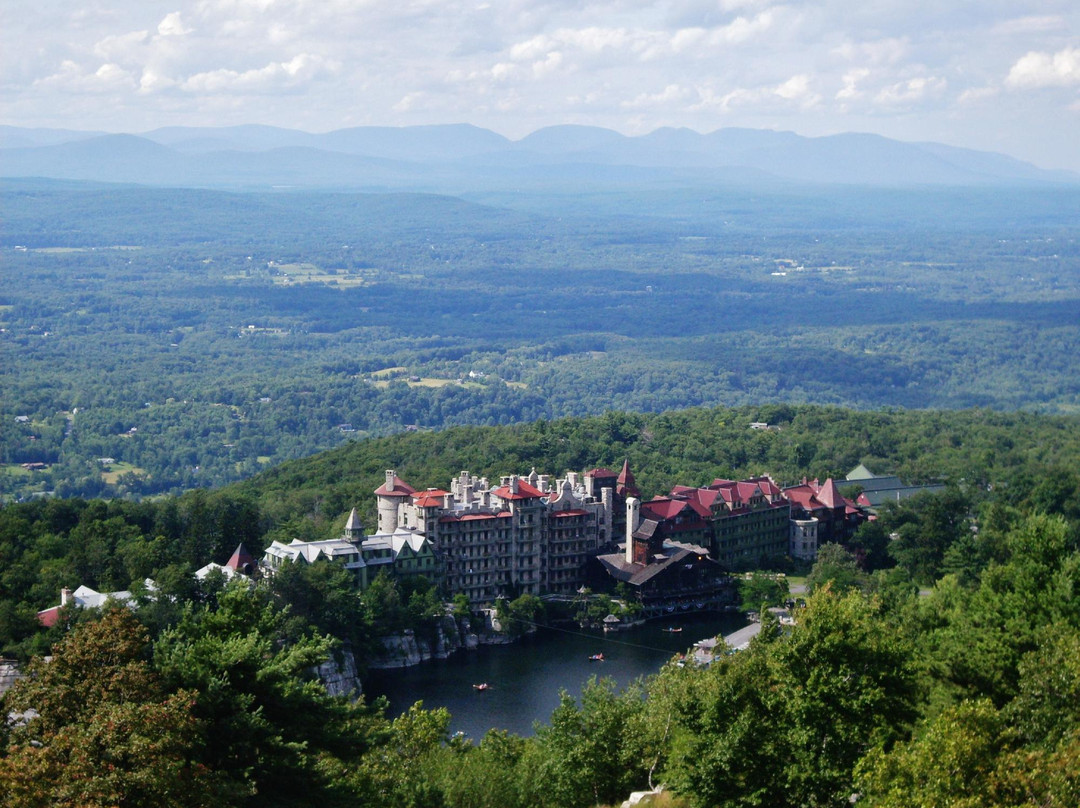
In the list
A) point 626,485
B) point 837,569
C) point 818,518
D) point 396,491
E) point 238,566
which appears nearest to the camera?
point 238,566

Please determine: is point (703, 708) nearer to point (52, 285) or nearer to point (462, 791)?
point (462, 791)

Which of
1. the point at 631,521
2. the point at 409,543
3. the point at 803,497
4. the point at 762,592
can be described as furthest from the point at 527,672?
the point at 803,497

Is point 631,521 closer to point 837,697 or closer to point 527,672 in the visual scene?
point 527,672

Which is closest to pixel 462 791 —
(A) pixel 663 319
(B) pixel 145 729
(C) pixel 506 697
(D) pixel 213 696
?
(D) pixel 213 696

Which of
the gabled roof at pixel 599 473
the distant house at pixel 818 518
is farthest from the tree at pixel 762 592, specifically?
the gabled roof at pixel 599 473

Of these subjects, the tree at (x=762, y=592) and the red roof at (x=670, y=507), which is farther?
the red roof at (x=670, y=507)

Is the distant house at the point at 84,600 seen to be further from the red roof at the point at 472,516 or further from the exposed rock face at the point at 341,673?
the red roof at the point at 472,516
